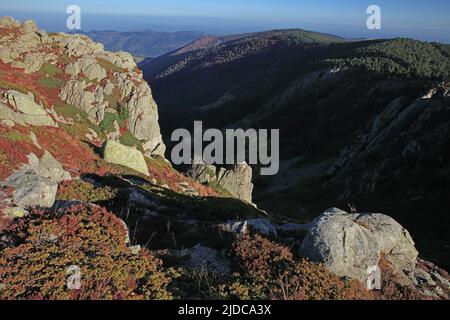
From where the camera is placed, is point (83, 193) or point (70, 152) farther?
point (70, 152)

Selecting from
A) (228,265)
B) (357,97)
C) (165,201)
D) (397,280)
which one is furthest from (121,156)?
(357,97)

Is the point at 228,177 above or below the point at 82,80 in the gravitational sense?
below

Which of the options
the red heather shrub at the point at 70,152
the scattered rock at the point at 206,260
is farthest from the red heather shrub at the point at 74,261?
the red heather shrub at the point at 70,152

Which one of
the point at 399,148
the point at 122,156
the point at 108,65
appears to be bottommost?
the point at 399,148

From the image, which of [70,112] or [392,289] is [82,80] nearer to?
[70,112]

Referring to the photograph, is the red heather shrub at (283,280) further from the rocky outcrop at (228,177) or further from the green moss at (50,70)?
the green moss at (50,70)

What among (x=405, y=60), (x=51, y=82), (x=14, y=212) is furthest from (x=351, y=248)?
(x=405, y=60)
